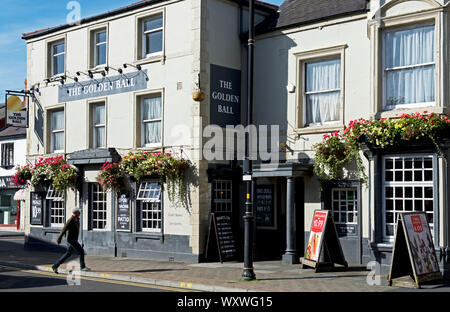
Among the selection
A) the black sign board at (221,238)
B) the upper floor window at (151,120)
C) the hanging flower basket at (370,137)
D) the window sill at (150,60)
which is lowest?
the black sign board at (221,238)

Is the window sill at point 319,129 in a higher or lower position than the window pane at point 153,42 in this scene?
lower

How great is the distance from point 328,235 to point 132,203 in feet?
23.6

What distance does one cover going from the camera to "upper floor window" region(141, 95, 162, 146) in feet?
62.5

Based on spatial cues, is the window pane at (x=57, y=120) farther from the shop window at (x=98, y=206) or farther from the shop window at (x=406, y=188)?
the shop window at (x=406, y=188)

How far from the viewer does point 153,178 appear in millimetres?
18875

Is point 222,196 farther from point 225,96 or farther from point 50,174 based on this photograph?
point 50,174

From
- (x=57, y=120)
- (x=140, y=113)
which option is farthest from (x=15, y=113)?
(x=140, y=113)

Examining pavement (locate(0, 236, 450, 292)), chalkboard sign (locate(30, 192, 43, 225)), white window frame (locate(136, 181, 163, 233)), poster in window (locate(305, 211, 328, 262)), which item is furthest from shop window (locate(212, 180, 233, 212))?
chalkboard sign (locate(30, 192, 43, 225))

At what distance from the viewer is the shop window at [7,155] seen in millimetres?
36919

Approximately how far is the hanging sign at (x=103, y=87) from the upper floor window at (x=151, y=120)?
0.53m

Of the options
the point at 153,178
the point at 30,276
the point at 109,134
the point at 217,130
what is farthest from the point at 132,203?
the point at 30,276

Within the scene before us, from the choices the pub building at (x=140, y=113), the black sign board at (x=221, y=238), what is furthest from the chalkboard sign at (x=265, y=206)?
the black sign board at (x=221, y=238)

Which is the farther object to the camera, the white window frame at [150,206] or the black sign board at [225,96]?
the white window frame at [150,206]

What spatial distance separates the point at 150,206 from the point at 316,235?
20.6ft
